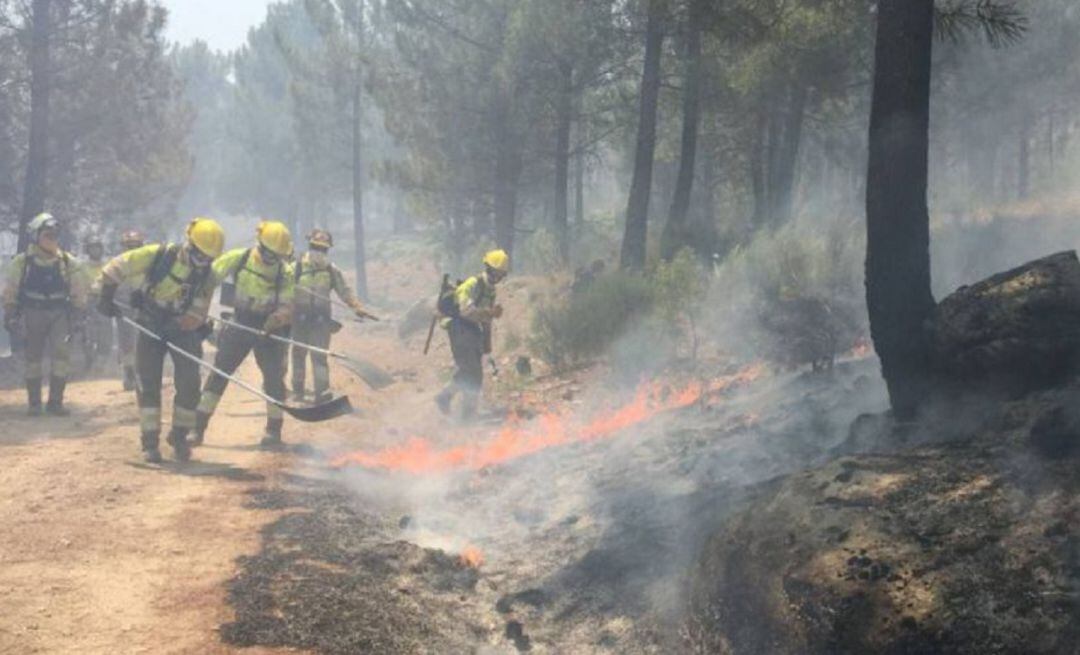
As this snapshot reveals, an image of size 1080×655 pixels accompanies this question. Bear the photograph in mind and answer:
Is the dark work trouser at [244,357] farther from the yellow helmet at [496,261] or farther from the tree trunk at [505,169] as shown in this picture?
the tree trunk at [505,169]

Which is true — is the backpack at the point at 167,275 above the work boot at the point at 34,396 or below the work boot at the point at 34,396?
above

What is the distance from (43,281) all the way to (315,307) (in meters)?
3.41

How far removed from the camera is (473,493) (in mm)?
9047

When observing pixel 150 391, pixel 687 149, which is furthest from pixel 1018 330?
pixel 687 149

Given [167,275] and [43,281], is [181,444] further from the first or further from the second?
[43,281]

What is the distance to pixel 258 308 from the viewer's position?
1052 cm

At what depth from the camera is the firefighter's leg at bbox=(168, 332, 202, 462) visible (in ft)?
31.3

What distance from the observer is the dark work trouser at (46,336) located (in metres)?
12.0

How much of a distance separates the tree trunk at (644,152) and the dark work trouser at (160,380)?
31.1 ft

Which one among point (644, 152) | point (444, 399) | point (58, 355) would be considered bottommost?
point (444, 399)

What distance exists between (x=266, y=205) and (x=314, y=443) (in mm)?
50301

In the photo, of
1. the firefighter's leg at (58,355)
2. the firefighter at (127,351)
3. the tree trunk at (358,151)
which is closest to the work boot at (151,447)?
the firefighter's leg at (58,355)

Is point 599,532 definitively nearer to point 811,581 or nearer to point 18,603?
point 811,581

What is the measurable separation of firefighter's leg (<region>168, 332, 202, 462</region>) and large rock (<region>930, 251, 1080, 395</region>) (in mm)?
6994
